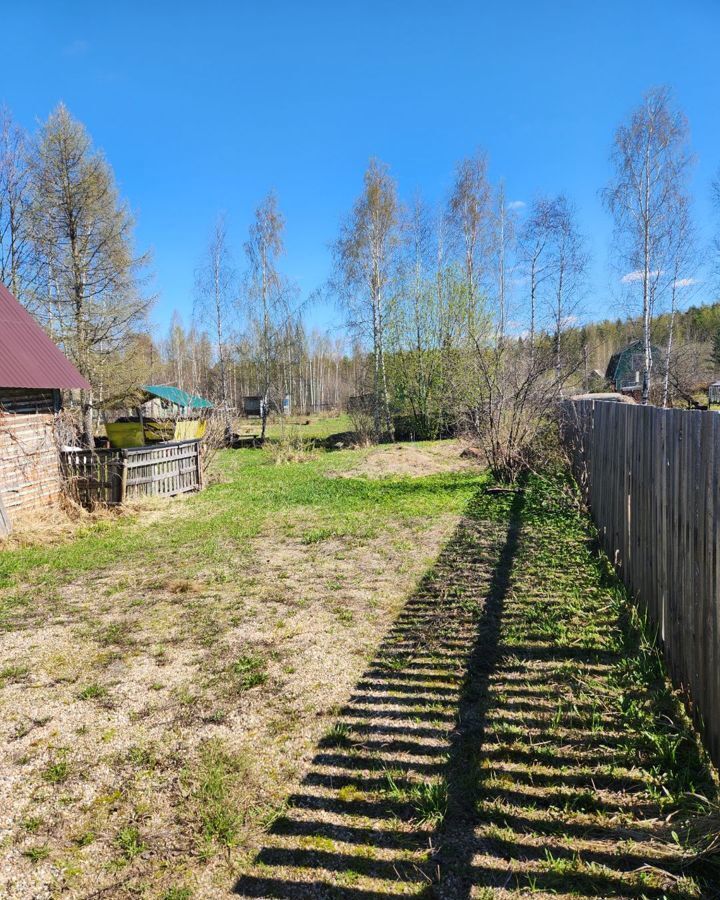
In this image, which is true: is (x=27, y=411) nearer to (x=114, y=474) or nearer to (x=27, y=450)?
(x=27, y=450)

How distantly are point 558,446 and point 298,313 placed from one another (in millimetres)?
14595

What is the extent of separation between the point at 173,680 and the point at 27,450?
7.07 m

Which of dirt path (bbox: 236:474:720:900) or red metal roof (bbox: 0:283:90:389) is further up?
red metal roof (bbox: 0:283:90:389)

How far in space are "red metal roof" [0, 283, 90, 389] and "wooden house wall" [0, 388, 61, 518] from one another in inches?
13.0

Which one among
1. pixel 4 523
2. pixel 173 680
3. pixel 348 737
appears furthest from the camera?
pixel 4 523

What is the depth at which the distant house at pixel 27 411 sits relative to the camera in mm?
8594

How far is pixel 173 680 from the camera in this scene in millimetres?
3725

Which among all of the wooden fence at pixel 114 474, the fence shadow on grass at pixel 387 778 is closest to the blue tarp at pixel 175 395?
the wooden fence at pixel 114 474

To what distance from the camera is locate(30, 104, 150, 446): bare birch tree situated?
57.2 feet

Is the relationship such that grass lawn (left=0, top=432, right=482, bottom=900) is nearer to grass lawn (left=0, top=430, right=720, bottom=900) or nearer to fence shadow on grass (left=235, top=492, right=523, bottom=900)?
grass lawn (left=0, top=430, right=720, bottom=900)

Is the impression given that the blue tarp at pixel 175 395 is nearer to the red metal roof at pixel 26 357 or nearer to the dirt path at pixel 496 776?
the red metal roof at pixel 26 357

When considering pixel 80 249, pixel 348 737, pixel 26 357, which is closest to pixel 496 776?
pixel 348 737

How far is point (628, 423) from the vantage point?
450cm

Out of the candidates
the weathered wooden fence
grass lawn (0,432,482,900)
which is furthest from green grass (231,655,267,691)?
the weathered wooden fence
